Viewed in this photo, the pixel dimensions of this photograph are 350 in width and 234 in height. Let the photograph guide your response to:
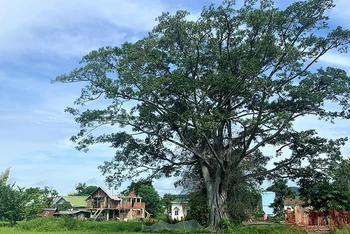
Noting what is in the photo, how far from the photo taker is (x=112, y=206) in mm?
51125

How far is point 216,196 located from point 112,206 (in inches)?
1238

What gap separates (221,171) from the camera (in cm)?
2328

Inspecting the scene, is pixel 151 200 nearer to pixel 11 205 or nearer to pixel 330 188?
pixel 11 205

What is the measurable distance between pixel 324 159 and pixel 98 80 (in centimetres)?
1519

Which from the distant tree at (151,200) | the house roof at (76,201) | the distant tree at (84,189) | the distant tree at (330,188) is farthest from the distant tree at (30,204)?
the distant tree at (84,189)

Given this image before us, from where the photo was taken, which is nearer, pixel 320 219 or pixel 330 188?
pixel 320 219

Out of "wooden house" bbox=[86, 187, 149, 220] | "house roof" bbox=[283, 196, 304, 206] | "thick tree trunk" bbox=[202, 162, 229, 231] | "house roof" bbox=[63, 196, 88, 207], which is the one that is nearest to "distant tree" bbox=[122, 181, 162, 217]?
"wooden house" bbox=[86, 187, 149, 220]

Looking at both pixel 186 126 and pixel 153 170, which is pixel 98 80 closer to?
pixel 186 126

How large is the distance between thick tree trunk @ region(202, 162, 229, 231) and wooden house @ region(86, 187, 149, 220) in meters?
27.6

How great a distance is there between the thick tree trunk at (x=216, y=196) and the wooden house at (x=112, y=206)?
90.5 feet

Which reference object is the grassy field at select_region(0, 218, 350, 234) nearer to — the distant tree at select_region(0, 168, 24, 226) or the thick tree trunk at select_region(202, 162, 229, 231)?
the thick tree trunk at select_region(202, 162, 229, 231)

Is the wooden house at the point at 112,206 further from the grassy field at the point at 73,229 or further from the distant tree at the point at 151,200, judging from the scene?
the grassy field at the point at 73,229

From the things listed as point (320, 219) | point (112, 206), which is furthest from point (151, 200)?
point (320, 219)

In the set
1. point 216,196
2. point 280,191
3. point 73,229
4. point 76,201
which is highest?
point 280,191
